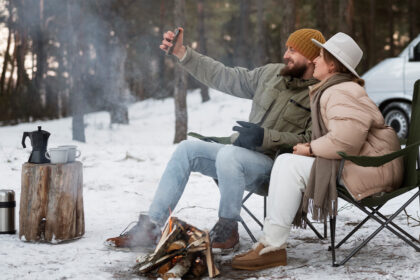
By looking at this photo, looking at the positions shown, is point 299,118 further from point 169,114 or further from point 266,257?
Result: point 169,114

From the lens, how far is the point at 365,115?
261 centimetres

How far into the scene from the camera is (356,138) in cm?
261

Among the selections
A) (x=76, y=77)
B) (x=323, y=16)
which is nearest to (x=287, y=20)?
(x=76, y=77)

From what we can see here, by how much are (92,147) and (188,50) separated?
4385 millimetres

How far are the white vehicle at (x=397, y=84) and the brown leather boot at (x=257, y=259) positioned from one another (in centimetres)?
507

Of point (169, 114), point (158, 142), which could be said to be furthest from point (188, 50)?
point (169, 114)

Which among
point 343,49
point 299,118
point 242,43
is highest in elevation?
point 242,43

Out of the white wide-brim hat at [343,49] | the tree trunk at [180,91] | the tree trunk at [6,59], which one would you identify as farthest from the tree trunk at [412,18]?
the white wide-brim hat at [343,49]

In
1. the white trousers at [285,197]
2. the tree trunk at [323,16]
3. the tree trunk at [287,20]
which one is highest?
the tree trunk at [323,16]

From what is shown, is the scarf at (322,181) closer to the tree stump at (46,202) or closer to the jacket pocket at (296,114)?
the jacket pocket at (296,114)

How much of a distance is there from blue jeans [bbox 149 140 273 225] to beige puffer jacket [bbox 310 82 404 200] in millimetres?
438

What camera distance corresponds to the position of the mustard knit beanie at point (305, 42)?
122 inches

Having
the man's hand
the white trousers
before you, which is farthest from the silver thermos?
the white trousers

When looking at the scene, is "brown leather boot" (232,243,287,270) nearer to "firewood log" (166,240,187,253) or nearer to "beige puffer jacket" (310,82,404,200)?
"firewood log" (166,240,187,253)
